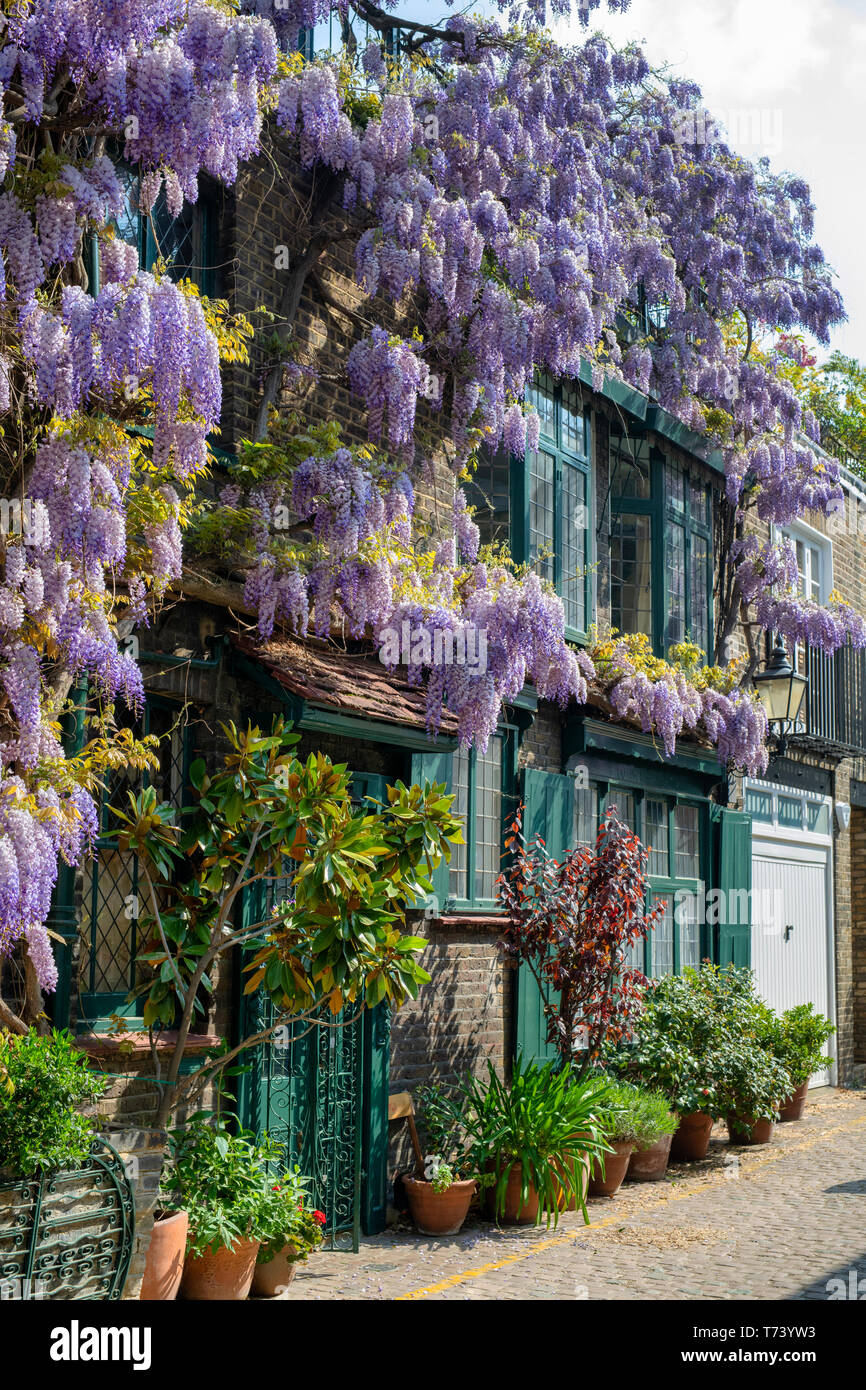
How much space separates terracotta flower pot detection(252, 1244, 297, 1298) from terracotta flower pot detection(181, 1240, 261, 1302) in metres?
0.33

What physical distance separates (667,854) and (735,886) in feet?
4.64

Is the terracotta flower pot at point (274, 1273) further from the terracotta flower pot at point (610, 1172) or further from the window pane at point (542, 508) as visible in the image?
the window pane at point (542, 508)

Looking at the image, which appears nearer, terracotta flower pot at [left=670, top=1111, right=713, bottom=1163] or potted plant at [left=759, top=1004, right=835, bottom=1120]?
terracotta flower pot at [left=670, top=1111, right=713, bottom=1163]

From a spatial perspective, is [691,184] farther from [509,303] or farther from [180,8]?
[180,8]

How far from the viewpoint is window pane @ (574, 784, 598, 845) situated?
11.4m

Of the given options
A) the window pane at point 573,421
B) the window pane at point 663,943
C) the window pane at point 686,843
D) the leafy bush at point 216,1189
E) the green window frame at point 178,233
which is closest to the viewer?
the leafy bush at point 216,1189

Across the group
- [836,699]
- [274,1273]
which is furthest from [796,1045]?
[274,1273]

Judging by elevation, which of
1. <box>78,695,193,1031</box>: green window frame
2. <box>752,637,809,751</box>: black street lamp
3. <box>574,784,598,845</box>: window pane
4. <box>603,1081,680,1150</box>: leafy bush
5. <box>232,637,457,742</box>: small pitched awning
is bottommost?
<box>603,1081,680,1150</box>: leafy bush

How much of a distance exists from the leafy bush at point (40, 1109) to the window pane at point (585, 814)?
6693 mm

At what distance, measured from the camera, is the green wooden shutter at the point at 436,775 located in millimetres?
8883

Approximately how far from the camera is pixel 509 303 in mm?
9289

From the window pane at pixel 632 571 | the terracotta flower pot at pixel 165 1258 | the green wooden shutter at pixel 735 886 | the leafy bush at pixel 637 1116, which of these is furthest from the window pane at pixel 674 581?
the terracotta flower pot at pixel 165 1258

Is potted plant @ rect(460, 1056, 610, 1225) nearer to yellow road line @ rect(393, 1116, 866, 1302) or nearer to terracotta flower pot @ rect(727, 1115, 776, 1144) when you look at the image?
yellow road line @ rect(393, 1116, 866, 1302)

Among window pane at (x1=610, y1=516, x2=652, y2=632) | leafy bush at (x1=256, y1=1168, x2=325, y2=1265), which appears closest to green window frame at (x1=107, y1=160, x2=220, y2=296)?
leafy bush at (x1=256, y1=1168, x2=325, y2=1265)
